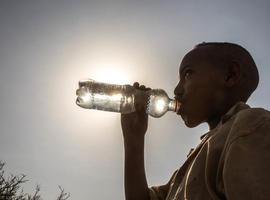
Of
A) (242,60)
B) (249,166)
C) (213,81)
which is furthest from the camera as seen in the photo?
(242,60)

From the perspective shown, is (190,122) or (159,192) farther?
(159,192)

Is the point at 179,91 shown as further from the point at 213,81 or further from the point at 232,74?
the point at 232,74

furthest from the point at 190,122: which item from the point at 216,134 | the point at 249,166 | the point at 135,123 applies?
the point at 249,166

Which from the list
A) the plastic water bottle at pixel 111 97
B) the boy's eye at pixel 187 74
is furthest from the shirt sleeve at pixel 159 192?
the plastic water bottle at pixel 111 97

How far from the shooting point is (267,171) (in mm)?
1400

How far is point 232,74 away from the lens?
2527mm

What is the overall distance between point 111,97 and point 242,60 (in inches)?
72.0

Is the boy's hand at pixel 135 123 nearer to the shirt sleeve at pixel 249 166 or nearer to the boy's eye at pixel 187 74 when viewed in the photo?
the boy's eye at pixel 187 74

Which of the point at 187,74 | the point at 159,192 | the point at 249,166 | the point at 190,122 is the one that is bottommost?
the point at 159,192

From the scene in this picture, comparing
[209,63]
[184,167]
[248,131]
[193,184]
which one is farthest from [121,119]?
[248,131]

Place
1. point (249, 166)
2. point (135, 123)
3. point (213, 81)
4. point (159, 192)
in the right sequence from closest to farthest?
point (249, 166) → point (213, 81) → point (159, 192) → point (135, 123)

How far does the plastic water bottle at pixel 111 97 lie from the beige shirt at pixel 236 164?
6.79 ft

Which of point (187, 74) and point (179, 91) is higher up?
point (187, 74)

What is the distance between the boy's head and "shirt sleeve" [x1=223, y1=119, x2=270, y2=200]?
92cm
